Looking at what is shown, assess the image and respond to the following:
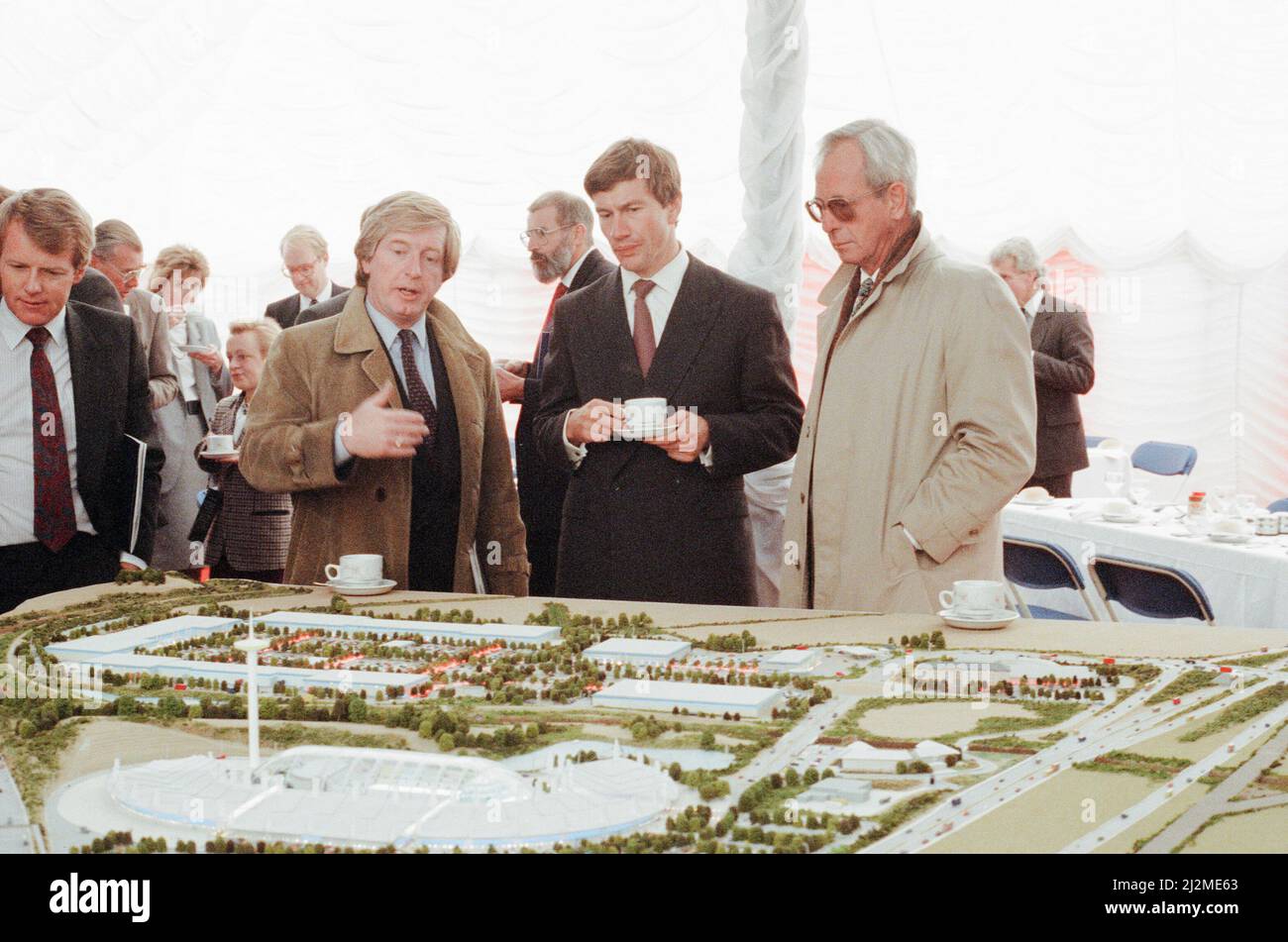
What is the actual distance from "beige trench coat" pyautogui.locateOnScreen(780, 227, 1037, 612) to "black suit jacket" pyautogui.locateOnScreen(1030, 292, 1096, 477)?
8.52 ft

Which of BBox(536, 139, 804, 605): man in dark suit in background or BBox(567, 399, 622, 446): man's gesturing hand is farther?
BBox(536, 139, 804, 605): man in dark suit in background

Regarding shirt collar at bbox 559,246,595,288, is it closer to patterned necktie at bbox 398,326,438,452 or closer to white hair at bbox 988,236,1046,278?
patterned necktie at bbox 398,326,438,452

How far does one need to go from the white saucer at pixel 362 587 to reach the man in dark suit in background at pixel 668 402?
625 millimetres

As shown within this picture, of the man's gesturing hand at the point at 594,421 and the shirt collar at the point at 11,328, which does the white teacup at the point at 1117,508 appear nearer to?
the man's gesturing hand at the point at 594,421

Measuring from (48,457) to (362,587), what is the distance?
0.91 metres

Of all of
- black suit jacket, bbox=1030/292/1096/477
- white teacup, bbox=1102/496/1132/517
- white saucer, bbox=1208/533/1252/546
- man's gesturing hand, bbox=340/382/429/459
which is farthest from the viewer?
black suit jacket, bbox=1030/292/1096/477

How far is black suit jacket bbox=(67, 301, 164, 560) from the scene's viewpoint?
3252 millimetres

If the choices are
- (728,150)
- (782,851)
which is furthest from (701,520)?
(728,150)

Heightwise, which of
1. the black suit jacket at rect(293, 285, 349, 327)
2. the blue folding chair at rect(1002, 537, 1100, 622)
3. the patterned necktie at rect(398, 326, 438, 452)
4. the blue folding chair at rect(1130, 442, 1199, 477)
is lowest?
the blue folding chair at rect(1002, 537, 1100, 622)

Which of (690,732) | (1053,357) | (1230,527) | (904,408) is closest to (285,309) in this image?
(1053,357)

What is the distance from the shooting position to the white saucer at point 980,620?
2551 millimetres

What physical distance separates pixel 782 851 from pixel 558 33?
315 inches

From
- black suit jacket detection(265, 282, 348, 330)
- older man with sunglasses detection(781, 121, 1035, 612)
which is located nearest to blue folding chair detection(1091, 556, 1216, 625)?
older man with sunglasses detection(781, 121, 1035, 612)

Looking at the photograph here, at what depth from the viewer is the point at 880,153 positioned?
3.06m
